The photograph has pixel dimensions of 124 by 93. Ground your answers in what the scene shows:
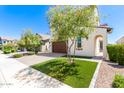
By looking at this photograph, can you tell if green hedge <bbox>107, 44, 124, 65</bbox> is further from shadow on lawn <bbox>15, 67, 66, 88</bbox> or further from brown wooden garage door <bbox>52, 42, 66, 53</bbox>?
brown wooden garage door <bbox>52, 42, 66, 53</bbox>

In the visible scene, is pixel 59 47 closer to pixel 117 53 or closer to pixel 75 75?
pixel 117 53

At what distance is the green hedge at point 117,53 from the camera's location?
38.7 ft

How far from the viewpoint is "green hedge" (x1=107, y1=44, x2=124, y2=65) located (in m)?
11.8

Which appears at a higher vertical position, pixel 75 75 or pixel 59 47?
pixel 59 47

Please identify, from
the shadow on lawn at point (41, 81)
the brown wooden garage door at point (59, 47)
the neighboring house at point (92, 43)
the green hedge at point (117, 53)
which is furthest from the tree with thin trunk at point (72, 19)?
the brown wooden garage door at point (59, 47)

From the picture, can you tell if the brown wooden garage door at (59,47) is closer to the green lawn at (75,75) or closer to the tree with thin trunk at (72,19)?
the green lawn at (75,75)

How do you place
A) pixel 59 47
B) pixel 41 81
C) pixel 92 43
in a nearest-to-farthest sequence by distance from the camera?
pixel 41 81
pixel 92 43
pixel 59 47

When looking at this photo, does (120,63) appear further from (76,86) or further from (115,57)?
(76,86)

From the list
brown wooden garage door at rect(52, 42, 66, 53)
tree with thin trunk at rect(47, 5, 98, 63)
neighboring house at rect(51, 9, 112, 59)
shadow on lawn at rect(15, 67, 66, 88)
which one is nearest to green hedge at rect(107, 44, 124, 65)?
neighboring house at rect(51, 9, 112, 59)

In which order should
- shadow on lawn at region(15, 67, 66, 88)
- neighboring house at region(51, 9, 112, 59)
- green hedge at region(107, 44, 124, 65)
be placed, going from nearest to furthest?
shadow on lawn at region(15, 67, 66, 88) → green hedge at region(107, 44, 124, 65) → neighboring house at region(51, 9, 112, 59)

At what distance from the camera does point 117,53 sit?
1223 cm

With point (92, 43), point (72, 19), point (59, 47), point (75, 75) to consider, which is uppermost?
point (72, 19)

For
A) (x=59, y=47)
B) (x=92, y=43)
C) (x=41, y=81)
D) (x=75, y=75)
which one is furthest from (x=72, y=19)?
(x=59, y=47)
